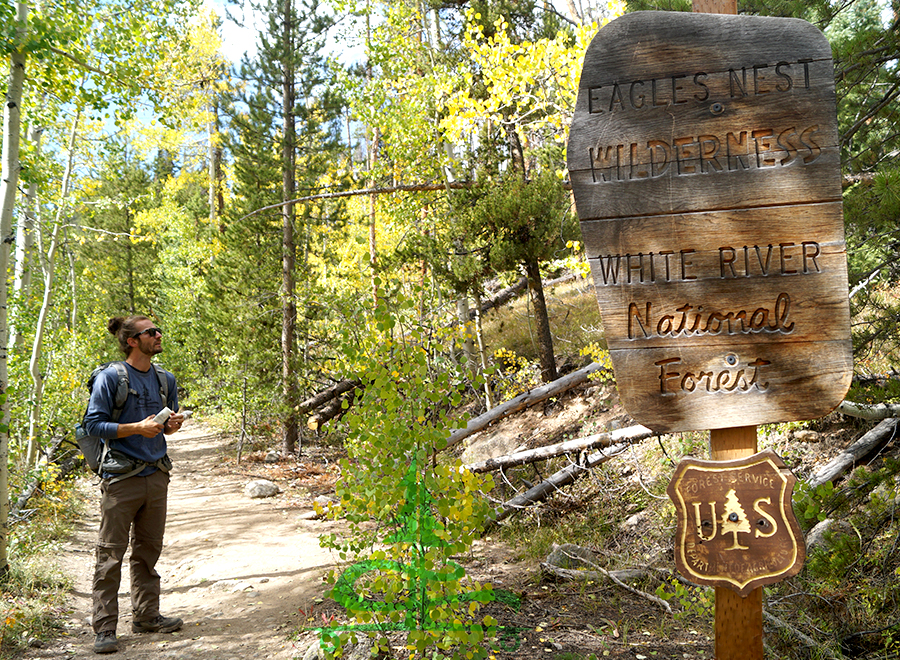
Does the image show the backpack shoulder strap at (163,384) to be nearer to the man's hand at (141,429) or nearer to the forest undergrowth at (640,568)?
the man's hand at (141,429)

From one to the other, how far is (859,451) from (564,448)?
8.26 ft

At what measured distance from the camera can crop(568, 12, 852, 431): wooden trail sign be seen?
2.11 m

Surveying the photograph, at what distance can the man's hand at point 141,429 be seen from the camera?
396cm

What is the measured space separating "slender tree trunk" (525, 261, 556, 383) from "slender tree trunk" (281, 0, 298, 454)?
530cm

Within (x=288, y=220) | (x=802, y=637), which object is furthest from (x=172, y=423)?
(x=288, y=220)

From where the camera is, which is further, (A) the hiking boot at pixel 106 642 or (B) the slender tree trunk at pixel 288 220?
(B) the slender tree trunk at pixel 288 220

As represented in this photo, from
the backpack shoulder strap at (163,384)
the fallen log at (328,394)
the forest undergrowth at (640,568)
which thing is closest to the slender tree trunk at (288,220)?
the fallen log at (328,394)

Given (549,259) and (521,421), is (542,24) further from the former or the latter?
(521,421)

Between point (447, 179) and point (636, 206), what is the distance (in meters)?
7.99

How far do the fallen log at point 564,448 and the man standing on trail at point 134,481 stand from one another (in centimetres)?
269

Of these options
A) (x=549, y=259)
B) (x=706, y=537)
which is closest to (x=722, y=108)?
(x=706, y=537)

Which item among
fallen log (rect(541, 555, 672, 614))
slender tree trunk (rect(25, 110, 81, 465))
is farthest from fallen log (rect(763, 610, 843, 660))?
slender tree trunk (rect(25, 110, 81, 465))

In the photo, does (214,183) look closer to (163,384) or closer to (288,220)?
(288,220)

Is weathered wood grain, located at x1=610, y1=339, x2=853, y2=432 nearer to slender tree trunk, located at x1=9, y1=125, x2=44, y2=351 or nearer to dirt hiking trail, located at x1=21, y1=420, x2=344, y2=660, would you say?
dirt hiking trail, located at x1=21, y1=420, x2=344, y2=660
